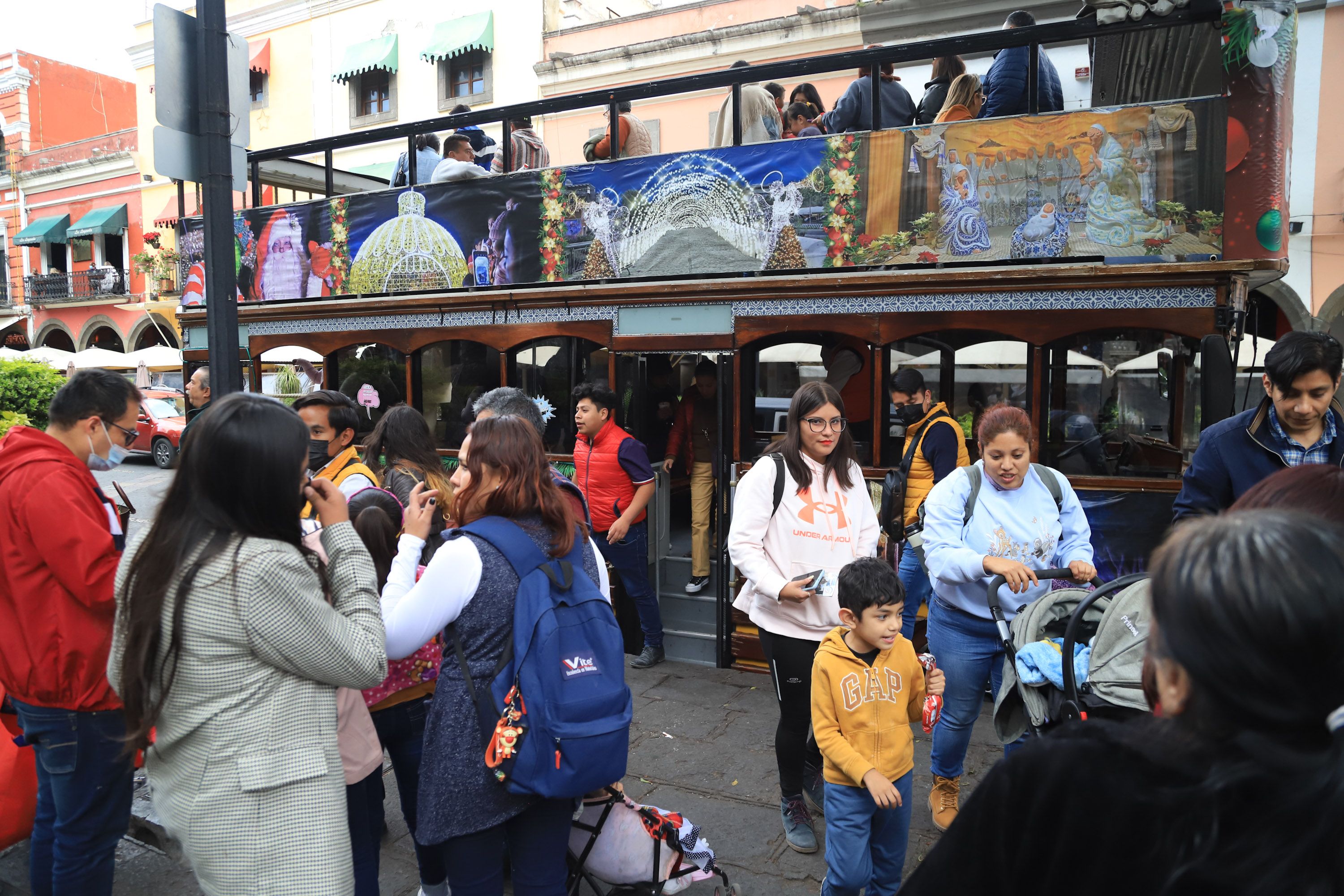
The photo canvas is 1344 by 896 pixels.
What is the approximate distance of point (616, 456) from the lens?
638 cm

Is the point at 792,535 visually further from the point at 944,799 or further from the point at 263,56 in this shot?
the point at 263,56

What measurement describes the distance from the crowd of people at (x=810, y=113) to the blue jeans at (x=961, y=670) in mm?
3562

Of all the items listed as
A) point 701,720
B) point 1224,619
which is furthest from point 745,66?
point 1224,619

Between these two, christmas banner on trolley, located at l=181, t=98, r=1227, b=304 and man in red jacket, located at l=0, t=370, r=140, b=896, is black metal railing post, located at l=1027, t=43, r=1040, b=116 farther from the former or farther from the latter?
man in red jacket, located at l=0, t=370, r=140, b=896

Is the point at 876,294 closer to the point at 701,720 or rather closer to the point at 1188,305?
the point at 1188,305

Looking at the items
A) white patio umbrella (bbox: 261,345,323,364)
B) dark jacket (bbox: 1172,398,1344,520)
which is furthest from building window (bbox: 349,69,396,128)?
dark jacket (bbox: 1172,398,1344,520)

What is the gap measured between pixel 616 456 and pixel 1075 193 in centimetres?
356

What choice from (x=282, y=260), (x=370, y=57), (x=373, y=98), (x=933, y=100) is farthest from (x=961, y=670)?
(x=373, y=98)

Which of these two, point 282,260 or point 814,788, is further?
point 282,260

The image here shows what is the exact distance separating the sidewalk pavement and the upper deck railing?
4110mm

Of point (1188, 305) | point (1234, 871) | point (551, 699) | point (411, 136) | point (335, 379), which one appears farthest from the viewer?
point (335, 379)

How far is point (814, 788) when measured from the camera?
426 cm

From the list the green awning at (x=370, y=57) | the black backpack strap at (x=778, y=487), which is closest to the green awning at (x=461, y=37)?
the green awning at (x=370, y=57)

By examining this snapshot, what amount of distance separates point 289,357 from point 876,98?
7940mm
